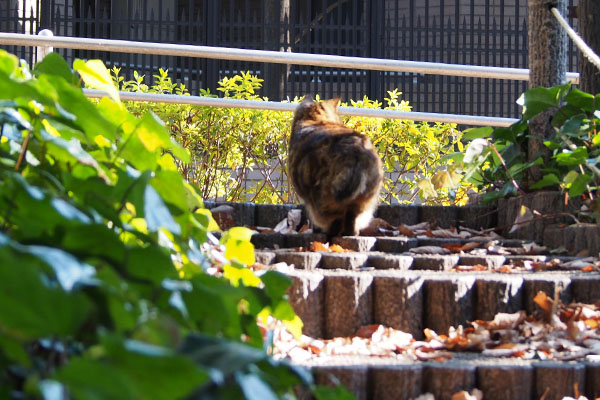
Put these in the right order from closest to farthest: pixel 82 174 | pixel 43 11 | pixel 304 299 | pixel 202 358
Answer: pixel 202 358 < pixel 82 174 < pixel 304 299 < pixel 43 11

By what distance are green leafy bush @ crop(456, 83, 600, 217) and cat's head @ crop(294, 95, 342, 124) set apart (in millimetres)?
774

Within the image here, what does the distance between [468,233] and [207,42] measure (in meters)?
7.91

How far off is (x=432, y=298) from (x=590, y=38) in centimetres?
270

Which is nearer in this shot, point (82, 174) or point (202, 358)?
point (202, 358)

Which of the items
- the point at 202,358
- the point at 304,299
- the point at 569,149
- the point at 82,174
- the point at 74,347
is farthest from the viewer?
the point at 569,149

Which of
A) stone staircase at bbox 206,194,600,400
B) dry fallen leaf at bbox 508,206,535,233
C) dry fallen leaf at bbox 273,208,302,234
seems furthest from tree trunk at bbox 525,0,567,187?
dry fallen leaf at bbox 273,208,302,234

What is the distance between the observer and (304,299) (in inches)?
98.9

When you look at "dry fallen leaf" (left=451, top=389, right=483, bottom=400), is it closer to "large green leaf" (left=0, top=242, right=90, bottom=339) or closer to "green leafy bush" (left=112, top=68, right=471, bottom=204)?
"large green leaf" (left=0, top=242, right=90, bottom=339)

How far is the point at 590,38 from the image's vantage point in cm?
464

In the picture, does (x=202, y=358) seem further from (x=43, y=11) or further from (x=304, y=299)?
(x=43, y=11)

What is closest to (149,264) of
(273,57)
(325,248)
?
(325,248)

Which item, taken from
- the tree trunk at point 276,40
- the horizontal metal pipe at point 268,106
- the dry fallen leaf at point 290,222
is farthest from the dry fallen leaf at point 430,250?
the tree trunk at point 276,40

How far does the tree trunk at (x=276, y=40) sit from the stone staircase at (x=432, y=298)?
691 centimetres

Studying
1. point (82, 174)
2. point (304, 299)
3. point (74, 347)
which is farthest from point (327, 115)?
point (74, 347)
